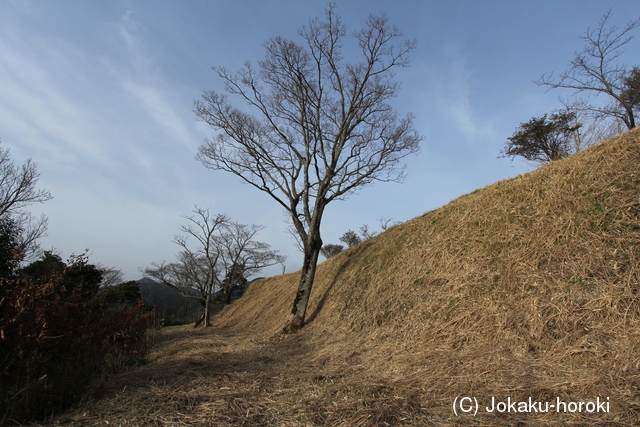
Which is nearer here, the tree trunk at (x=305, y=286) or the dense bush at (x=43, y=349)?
the dense bush at (x=43, y=349)

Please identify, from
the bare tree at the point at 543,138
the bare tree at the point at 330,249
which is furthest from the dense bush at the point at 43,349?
the bare tree at the point at 330,249

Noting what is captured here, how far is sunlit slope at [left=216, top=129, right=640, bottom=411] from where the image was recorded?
334cm

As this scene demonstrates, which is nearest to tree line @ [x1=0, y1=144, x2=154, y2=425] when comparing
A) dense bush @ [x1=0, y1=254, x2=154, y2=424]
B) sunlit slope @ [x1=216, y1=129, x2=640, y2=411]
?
dense bush @ [x1=0, y1=254, x2=154, y2=424]

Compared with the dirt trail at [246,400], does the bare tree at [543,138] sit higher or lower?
higher

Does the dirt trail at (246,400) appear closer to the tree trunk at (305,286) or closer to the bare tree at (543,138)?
the tree trunk at (305,286)

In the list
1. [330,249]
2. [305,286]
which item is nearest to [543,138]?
[305,286]

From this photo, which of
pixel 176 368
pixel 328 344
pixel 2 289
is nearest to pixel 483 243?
pixel 328 344

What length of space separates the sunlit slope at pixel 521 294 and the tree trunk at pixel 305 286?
89cm

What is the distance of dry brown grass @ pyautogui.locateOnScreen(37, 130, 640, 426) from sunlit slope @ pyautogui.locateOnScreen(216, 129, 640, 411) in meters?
0.02

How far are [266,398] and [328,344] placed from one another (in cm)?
381

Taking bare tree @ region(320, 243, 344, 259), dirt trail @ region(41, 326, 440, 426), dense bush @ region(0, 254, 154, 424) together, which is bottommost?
dirt trail @ region(41, 326, 440, 426)

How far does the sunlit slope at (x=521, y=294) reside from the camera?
3.34 metres

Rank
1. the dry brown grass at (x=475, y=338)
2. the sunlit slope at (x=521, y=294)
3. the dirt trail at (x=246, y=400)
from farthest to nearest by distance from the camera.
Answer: the sunlit slope at (x=521, y=294) < the dry brown grass at (x=475, y=338) < the dirt trail at (x=246, y=400)

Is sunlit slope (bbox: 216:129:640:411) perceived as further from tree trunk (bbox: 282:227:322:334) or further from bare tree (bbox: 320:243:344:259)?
bare tree (bbox: 320:243:344:259)
